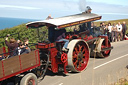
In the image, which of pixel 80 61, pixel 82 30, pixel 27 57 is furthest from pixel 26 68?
pixel 82 30

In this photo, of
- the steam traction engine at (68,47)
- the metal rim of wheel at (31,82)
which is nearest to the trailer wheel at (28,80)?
the metal rim of wheel at (31,82)

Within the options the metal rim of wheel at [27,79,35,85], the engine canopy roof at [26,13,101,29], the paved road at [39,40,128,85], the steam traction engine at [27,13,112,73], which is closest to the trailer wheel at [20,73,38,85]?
the metal rim of wheel at [27,79,35,85]

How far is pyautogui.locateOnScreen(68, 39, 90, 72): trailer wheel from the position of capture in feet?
25.2

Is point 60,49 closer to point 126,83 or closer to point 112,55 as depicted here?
point 126,83

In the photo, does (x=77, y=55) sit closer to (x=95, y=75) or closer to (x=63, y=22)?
(x=95, y=75)

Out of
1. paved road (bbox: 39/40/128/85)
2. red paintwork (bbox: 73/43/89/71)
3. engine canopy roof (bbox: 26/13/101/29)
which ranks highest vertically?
engine canopy roof (bbox: 26/13/101/29)

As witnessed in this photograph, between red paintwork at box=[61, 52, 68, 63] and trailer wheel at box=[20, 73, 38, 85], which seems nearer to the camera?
trailer wheel at box=[20, 73, 38, 85]

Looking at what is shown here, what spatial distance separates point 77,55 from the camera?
27.0 ft

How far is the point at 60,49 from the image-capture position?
7.89 meters

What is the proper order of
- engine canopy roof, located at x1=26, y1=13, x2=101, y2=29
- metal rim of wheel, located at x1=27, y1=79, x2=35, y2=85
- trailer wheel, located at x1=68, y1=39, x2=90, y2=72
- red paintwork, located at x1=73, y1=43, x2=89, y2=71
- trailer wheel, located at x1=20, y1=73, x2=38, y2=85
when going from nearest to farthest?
1. trailer wheel, located at x1=20, y1=73, x2=38, y2=85
2. metal rim of wheel, located at x1=27, y1=79, x2=35, y2=85
3. engine canopy roof, located at x1=26, y1=13, x2=101, y2=29
4. trailer wheel, located at x1=68, y1=39, x2=90, y2=72
5. red paintwork, located at x1=73, y1=43, x2=89, y2=71

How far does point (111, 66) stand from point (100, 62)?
863 mm

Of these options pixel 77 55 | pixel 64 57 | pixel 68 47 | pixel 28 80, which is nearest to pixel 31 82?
pixel 28 80

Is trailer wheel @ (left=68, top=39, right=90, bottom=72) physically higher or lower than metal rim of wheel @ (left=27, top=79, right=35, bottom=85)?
higher

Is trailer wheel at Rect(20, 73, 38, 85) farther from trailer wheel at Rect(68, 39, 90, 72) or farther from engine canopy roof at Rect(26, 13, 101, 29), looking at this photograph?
engine canopy roof at Rect(26, 13, 101, 29)
